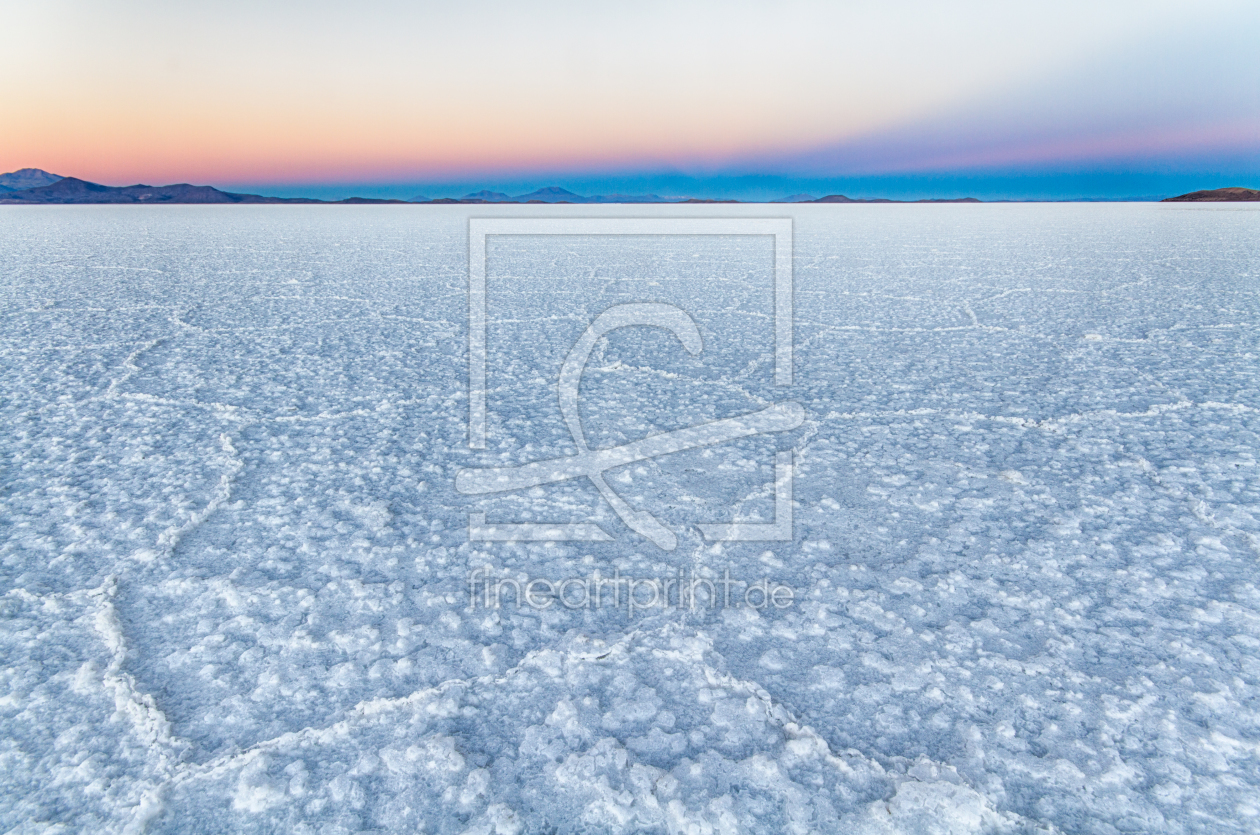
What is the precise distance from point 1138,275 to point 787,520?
602 centimetres

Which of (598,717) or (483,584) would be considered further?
(483,584)

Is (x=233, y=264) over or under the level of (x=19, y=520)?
over

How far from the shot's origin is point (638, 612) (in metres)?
1.26

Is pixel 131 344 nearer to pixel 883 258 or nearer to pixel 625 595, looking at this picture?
pixel 625 595

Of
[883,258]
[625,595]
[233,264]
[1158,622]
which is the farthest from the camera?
[883,258]

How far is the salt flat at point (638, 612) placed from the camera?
875mm

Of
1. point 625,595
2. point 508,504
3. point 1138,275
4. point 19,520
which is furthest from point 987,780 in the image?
point 1138,275

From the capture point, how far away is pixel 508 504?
5.62 ft

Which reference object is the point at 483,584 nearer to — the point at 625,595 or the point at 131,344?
the point at 625,595

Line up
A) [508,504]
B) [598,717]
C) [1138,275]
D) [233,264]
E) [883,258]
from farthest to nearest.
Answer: [883,258]
[233,264]
[1138,275]
[508,504]
[598,717]

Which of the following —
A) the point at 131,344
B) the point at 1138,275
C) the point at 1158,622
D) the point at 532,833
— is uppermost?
the point at 1138,275

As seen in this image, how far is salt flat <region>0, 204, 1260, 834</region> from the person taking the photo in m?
0.88

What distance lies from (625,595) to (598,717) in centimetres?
33

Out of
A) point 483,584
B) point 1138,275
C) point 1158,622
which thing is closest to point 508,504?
point 483,584
